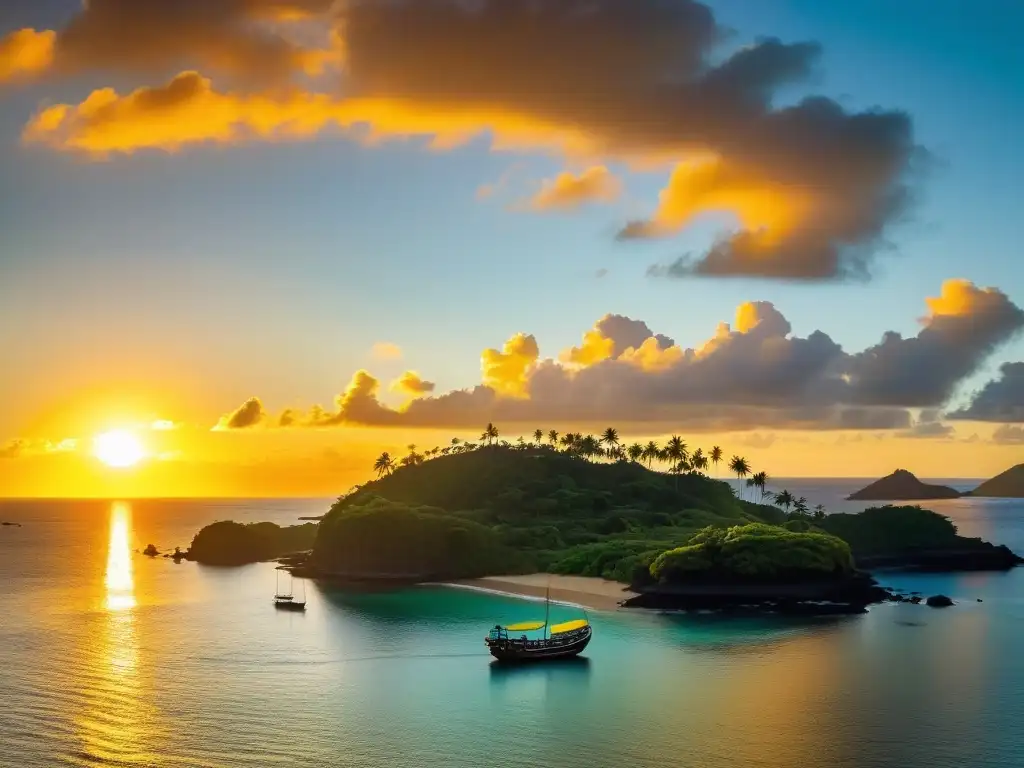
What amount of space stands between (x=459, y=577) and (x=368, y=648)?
235ft

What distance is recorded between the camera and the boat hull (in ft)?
311

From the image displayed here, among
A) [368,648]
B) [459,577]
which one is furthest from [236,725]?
[459,577]

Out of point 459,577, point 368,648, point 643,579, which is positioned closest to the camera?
point 368,648

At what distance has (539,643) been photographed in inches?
3770


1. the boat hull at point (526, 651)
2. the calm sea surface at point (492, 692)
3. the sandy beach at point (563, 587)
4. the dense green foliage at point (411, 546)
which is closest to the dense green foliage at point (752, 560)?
the sandy beach at point (563, 587)

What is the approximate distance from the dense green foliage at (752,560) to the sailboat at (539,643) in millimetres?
47933

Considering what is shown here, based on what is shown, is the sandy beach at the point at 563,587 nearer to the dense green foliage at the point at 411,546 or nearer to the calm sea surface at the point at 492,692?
the dense green foliage at the point at 411,546

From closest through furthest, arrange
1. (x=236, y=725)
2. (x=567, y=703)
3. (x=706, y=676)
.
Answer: (x=236, y=725) < (x=567, y=703) < (x=706, y=676)

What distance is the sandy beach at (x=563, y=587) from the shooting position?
140125mm

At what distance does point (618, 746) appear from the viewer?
65.8 metres

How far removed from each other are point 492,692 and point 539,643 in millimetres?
13873

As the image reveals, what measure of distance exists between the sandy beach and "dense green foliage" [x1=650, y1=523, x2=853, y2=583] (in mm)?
8617

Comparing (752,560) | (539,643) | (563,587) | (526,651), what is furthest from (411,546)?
(526,651)

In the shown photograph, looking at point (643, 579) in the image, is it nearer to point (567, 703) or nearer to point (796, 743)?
point (567, 703)
